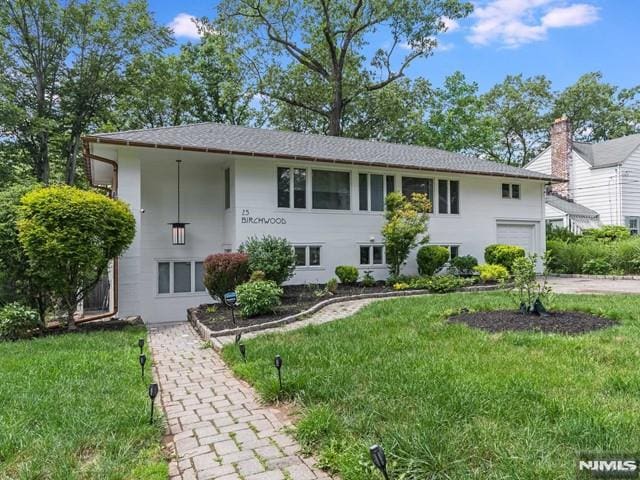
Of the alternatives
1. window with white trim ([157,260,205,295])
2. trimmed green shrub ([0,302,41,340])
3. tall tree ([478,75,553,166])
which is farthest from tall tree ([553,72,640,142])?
trimmed green shrub ([0,302,41,340])

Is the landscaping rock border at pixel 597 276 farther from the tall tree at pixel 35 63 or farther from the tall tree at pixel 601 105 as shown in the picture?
the tall tree at pixel 35 63

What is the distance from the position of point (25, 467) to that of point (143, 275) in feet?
32.4

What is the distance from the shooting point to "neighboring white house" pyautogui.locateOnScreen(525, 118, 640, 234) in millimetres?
21609

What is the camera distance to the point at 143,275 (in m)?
12.1

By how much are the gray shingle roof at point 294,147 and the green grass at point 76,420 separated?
668cm

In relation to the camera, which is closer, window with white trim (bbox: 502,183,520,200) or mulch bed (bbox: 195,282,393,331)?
mulch bed (bbox: 195,282,393,331)

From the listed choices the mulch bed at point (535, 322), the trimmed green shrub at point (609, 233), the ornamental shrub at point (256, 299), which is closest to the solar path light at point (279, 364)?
the mulch bed at point (535, 322)

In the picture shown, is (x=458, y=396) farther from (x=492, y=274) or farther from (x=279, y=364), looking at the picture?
(x=492, y=274)

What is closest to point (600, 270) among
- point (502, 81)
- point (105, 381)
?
point (105, 381)

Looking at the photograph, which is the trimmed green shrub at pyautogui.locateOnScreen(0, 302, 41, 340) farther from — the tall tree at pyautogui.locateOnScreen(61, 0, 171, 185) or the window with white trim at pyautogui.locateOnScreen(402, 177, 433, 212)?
the tall tree at pyautogui.locateOnScreen(61, 0, 171, 185)

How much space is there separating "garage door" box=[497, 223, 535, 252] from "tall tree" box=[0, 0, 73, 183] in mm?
20327

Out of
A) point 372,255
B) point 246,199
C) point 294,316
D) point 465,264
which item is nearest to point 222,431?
point 294,316

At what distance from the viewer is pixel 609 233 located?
20.4m

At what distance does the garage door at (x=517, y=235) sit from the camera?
632 inches
